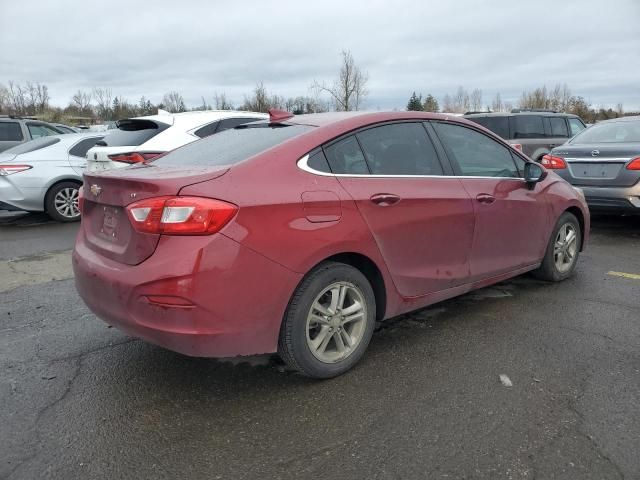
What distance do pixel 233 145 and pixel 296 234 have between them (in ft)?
2.94

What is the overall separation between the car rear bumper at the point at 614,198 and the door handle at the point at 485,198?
3.72 m

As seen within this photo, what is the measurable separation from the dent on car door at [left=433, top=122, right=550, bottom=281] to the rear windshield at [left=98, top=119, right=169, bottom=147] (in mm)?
4727

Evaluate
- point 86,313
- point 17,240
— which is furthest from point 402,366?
point 17,240

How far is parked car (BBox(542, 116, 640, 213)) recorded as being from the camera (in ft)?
21.7

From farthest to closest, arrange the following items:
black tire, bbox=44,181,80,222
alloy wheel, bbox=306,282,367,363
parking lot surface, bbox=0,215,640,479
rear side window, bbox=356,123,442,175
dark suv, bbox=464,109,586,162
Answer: dark suv, bbox=464,109,586,162, black tire, bbox=44,181,80,222, rear side window, bbox=356,123,442,175, alloy wheel, bbox=306,282,367,363, parking lot surface, bbox=0,215,640,479

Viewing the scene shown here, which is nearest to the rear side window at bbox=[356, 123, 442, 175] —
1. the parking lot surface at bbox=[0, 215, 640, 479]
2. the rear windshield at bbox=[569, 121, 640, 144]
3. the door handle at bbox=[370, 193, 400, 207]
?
the door handle at bbox=[370, 193, 400, 207]

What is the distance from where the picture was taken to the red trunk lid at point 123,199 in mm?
2660

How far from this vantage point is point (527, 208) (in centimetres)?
427

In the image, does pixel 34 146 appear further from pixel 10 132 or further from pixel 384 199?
pixel 384 199

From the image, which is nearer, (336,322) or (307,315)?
(307,315)

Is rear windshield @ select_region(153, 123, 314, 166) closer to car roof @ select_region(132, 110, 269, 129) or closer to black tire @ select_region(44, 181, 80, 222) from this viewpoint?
car roof @ select_region(132, 110, 269, 129)

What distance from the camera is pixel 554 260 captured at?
4789mm

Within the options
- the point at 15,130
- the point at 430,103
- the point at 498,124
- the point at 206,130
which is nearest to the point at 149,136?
the point at 206,130

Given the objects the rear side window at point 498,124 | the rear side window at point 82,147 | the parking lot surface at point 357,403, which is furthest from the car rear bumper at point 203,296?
the rear side window at point 498,124
